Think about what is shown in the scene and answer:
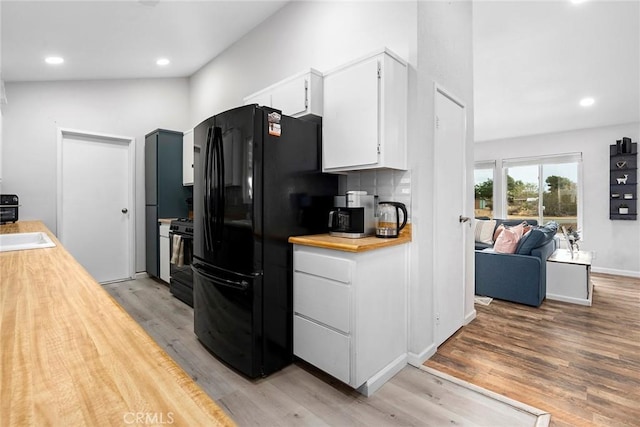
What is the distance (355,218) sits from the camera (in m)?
2.06

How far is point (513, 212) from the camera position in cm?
691

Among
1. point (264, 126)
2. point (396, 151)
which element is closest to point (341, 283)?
point (396, 151)

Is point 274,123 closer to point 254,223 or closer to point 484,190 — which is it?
point 254,223

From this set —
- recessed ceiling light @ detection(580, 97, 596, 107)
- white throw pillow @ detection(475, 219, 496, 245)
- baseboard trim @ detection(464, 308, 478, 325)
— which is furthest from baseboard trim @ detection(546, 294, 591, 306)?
recessed ceiling light @ detection(580, 97, 596, 107)

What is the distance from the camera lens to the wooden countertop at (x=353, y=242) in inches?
68.7

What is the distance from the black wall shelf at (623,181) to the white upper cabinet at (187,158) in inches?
275

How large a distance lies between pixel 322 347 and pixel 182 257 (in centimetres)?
216

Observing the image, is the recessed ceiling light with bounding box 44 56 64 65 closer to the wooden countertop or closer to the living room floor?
the wooden countertop

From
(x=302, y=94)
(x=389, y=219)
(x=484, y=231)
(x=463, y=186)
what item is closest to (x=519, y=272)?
(x=463, y=186)

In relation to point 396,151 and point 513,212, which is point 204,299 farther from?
point 513,212

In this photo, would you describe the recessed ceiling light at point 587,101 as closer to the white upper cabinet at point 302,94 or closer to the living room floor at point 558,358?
the living room floor at point 558,358

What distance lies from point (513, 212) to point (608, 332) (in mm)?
4613

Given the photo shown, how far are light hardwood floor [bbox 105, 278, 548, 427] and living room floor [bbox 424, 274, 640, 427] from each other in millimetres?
195

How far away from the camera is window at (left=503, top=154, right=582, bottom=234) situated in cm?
602
